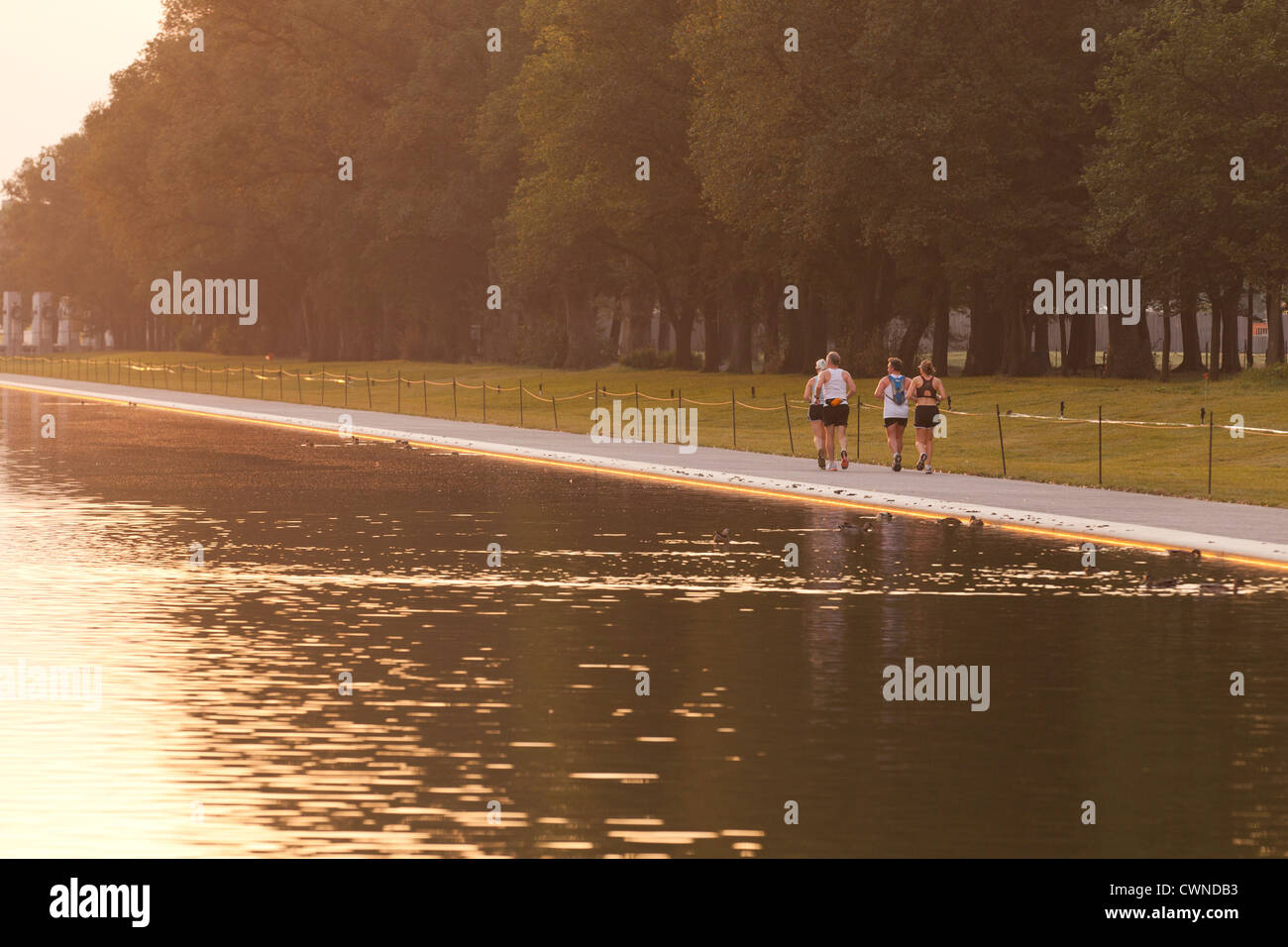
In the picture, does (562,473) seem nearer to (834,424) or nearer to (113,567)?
(834,424)

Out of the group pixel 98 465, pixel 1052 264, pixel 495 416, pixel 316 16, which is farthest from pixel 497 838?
pixel 316 16

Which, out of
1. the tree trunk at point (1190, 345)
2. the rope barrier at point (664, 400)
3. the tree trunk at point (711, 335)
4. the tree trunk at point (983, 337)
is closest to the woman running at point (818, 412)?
the rope barrier at point (664, 400)

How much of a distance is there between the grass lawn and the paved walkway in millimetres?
1734

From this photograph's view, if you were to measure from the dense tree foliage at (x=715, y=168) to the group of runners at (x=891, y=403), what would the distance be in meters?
27.5

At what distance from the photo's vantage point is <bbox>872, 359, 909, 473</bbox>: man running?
32.8 m

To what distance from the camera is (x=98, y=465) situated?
3631 cm

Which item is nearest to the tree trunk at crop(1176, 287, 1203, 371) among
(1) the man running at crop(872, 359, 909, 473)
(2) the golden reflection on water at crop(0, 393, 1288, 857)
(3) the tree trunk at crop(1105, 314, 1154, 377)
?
(3) the tree trunk at crop(1105, 314, 1154, 377)

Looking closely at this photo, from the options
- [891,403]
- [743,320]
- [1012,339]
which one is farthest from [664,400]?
[891,403]

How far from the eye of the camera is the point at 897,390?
32875 millimetres

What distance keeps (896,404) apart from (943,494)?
4957mm

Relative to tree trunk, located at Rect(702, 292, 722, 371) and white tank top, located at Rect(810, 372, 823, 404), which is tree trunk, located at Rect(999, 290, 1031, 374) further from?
white tank top, located at Rect(810, 372, 823, 404)

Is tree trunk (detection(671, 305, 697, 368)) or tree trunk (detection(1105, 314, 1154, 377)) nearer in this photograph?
tree trunk (detection(1105, 314, 1154, 377))
